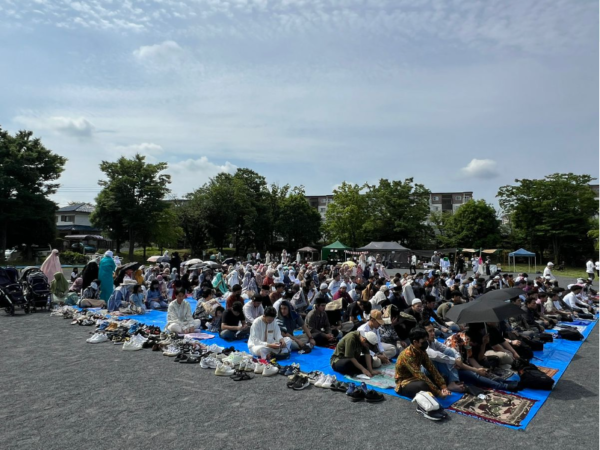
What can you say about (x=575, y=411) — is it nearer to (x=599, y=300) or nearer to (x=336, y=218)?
(x=599, y=300)

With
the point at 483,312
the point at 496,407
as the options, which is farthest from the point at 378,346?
the point at 496,407

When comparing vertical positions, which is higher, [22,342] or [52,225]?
[52,225]

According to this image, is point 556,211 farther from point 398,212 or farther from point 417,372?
point 417,372

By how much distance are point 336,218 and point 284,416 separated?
45.4 meters

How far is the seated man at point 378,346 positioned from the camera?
6895mm

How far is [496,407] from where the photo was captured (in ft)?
17.2

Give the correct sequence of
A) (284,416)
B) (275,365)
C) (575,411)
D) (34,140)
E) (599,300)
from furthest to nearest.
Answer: (34,140)
(599,300)
(275,365)
(575,411)
(284,416)

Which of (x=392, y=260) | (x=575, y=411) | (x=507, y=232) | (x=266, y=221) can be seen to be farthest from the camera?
(x=507, y=232)

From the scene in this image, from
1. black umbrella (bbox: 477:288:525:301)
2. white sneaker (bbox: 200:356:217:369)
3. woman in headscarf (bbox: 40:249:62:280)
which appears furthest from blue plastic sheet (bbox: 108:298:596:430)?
woman in headscarf (bbox: 40:249:62:280)

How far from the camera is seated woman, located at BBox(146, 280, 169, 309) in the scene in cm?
1291

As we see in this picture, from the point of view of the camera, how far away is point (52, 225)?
33438 mm

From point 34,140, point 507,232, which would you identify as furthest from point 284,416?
point 507,232

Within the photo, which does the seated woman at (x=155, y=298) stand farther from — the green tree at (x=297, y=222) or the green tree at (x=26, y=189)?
the green tree at (x=297, y=222)

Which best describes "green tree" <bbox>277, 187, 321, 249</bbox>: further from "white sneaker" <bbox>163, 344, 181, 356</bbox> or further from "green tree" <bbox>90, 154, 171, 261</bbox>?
"white sneaker" <bbox>163, 344, 181, 356</bbox>
